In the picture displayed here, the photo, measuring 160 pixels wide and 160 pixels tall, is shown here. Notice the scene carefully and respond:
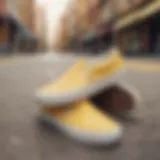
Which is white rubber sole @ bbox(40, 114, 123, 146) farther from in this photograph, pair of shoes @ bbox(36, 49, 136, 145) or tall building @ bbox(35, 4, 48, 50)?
tall building @ bbox(35, 4, 48, 50)

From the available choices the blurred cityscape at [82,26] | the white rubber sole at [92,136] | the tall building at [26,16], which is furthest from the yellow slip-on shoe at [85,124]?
the tall building at [26,16]

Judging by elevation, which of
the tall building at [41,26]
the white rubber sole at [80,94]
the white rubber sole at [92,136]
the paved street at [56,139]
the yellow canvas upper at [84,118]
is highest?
the tall building at [41,26]

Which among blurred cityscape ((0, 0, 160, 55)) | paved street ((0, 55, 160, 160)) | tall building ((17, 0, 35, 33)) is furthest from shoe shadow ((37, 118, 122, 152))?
tall building ((17, 0, 35, 33))

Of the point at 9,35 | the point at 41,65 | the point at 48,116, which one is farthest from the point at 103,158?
the point at 41,65

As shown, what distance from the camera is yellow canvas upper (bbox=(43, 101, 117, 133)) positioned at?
411 mm

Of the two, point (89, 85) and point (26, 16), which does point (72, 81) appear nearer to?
point (89, 85)

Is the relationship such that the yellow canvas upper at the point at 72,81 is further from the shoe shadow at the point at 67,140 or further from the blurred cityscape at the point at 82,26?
the blurred cityscape at the point at 82,26

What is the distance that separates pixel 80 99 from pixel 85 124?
48mm

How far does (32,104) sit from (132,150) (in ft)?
0.99

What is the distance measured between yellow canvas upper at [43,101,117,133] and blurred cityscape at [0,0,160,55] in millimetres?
235

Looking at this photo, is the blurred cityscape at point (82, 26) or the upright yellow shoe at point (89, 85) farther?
the blurred cityscape at point (82, 26)

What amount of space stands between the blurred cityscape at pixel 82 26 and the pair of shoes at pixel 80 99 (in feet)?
0.66

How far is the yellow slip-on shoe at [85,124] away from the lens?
40 cm

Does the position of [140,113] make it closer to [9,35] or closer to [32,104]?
[32,104]
